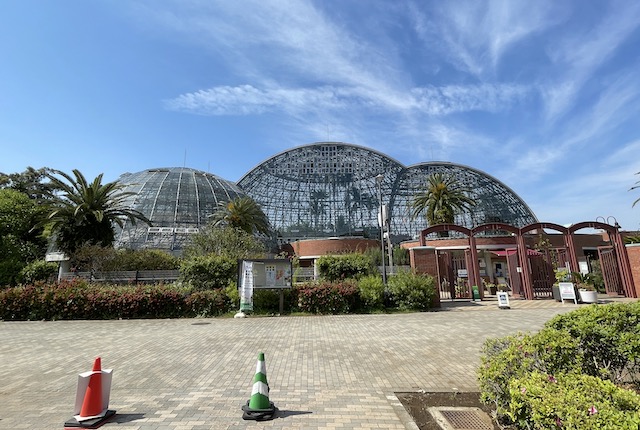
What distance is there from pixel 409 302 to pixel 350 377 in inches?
398

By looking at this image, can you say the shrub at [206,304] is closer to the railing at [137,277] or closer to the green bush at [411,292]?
the railing at [137,277]

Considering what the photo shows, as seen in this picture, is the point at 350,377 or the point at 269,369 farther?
the point at 269,369

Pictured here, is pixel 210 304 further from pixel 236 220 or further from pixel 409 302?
pixel 236 220

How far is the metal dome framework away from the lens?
61.8 metres

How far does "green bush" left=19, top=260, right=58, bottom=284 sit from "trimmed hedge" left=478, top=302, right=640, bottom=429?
3144cm

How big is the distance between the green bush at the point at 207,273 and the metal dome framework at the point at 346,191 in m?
43.0

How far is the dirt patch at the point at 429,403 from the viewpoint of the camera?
14.6ft

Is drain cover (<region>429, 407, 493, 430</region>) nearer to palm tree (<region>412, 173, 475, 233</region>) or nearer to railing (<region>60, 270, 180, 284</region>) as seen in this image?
railing (<region>60, 270, 180, 284</region>)

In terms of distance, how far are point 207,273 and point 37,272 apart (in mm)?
18307

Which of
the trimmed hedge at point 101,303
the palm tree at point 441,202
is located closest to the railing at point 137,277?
the trimmed hedge at point 101,303

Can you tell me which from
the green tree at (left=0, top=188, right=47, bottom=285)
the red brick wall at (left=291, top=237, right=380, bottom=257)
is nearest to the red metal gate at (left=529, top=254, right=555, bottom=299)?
the red brick wall at (left=291, top=237, right=380, bottom=257)

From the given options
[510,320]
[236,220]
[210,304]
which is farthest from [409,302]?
[236,220]

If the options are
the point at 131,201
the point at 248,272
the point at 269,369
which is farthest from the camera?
the point at 131,201

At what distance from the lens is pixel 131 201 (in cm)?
4106
